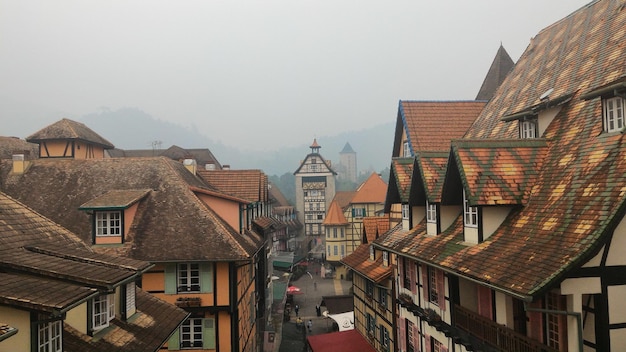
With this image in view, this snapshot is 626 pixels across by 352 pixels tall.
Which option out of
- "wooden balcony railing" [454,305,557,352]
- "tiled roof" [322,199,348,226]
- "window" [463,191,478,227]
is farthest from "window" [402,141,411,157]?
"tiled roof" [322,199,348,226]

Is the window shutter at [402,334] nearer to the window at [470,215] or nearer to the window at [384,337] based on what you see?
the window at [384,337]

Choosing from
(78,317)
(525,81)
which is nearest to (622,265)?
(525,81)

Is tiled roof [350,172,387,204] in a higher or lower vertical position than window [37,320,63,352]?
higher

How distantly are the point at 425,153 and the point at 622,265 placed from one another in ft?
25.8

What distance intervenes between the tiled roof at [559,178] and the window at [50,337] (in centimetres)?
876

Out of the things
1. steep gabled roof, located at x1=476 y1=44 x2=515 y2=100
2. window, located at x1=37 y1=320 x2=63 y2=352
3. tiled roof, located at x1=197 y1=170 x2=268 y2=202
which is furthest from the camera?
steep gabled roof, located at x1=476 y1=44 x2=515 y2=100

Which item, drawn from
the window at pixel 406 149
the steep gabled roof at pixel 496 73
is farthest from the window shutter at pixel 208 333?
the steep gabled roof at pixel 496 73

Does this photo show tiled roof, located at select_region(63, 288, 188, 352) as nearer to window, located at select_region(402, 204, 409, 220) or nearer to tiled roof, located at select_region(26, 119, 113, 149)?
window, located at select_region(402, 204, 409, 220)

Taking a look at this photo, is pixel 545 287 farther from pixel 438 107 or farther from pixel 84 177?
pixel 84 177

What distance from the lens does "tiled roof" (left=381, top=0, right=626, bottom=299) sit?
333 inches

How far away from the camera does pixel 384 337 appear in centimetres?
2394

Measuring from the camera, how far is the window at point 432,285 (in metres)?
15.0

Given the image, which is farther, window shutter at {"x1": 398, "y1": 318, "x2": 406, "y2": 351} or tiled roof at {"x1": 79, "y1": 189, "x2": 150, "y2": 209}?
tiled roof at {"x1": 79, "y1": 189, "x2": 150, "y2": 209}

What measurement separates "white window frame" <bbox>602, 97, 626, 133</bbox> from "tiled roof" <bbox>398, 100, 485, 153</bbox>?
34.8 feet
